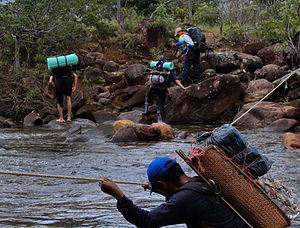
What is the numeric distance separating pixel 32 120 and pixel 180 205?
13.0 m

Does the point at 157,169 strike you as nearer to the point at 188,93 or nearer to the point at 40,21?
the point at 188,93

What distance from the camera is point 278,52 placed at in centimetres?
1902

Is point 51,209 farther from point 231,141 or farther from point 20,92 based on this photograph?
point 20,92

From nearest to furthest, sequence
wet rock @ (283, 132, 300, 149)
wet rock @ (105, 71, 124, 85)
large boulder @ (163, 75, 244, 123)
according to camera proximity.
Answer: wet rock @ (283, 132, 300, 149) → large boulder @ (163, 75, 244, 123) → wet rock @ (105, 71, 124, 85)

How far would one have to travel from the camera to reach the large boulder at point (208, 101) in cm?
1398

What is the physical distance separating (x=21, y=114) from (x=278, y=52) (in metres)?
11.7

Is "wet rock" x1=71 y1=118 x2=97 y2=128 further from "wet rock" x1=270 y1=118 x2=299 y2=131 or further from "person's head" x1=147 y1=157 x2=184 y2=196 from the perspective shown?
"person's head" x1=147 y1=157 x2=184 y2=196

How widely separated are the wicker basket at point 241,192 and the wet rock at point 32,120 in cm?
1273

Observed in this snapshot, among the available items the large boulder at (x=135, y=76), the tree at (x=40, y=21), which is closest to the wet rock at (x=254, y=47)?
the large boulder at (x=135, y=76)

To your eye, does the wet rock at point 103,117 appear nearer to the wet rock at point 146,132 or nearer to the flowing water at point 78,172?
the flowing water at point 78,172

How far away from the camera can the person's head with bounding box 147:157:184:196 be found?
2811 millimetres

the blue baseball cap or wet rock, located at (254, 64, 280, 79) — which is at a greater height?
the blue baseball cap

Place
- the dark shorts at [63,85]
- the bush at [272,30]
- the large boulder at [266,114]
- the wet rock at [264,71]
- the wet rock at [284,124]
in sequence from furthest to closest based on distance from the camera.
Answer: the bush at [272,30], the wet rock at [264,71], the large boulder at [266,114], the dark shorts at [63,85], the wet rock at [284,124]

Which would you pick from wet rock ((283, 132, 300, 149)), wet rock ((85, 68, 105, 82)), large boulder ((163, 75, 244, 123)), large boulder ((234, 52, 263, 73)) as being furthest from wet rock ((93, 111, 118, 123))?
wet rock ((283, 132, 300, 149))
